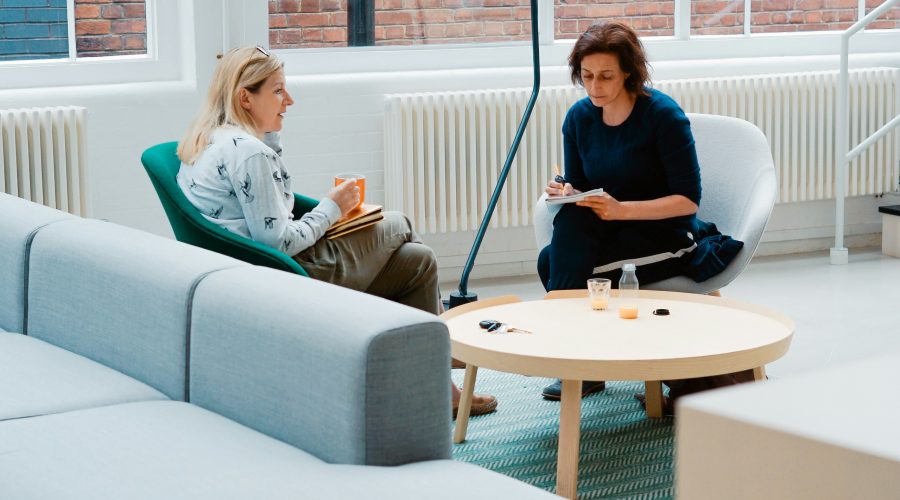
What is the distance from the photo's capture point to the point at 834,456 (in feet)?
2.19

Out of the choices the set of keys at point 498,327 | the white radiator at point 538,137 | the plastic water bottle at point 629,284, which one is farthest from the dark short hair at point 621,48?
the white radiator at point 538,137

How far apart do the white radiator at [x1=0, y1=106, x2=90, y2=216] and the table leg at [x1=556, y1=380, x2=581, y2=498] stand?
8.01 feet

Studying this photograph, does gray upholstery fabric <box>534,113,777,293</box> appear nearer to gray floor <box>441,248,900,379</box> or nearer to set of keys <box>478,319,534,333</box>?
gray floor <box>441,248,900,379</box>

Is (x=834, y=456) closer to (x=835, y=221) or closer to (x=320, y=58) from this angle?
(x=320, y=58)

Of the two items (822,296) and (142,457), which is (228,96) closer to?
(142,457)

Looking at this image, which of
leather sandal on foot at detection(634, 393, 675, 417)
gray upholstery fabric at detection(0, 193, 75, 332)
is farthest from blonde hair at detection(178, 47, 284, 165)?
leather sandal on foot at detection(634, 393, 675, 417)

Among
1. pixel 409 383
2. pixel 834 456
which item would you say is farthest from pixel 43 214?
pixel 834 456

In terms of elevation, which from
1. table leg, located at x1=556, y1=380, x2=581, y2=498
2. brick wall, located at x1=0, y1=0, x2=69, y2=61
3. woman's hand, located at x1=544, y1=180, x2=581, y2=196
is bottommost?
table leg, located at x1=556, y1=380, x2=581, y2=498

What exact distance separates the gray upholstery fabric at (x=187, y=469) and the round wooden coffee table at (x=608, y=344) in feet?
3.02

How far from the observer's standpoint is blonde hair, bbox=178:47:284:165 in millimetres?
3457

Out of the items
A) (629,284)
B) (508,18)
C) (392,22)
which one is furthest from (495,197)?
(508,18)

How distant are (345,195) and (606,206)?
2.51 feet

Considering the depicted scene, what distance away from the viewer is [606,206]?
3.67m

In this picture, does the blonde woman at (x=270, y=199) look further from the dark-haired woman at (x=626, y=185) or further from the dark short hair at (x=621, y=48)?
the dark short hair at (x=621, y=48)
